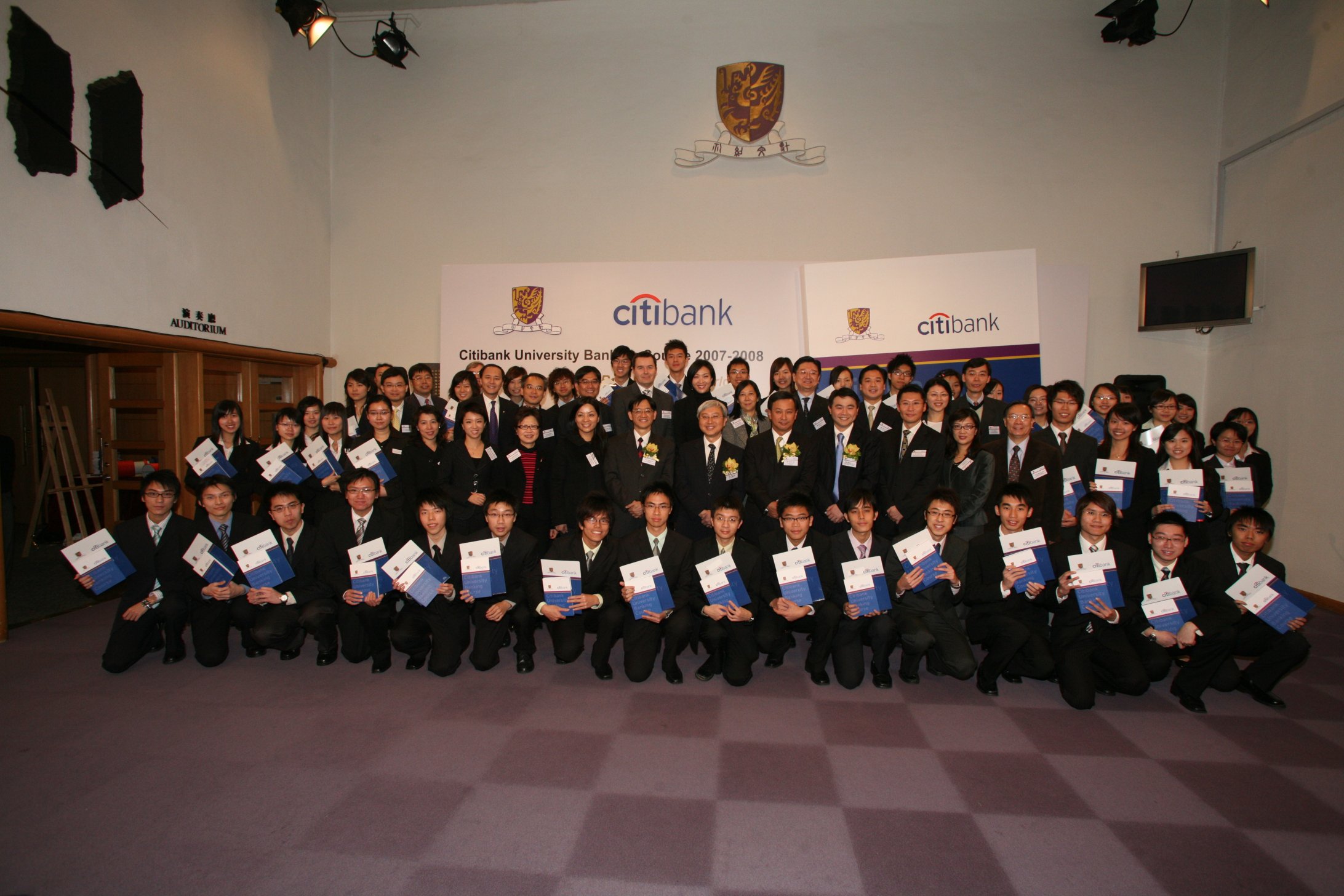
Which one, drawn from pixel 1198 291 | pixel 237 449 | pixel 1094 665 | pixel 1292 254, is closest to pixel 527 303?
pixel 237 449

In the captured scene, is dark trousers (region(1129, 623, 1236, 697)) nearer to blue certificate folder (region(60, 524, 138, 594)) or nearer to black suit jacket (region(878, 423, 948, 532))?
black suit jacket (region(878, 423, 948, 532))

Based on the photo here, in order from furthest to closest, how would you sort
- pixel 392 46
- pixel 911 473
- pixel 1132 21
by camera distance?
pixel 392 46
pixel 1132 21
pixel 911 473

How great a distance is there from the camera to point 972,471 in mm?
4570

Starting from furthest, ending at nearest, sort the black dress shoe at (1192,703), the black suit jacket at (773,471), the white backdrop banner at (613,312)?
the white backdrop banner at (613,312) < the black suit jacket at (773,471) < the black dress shoe at (1192,703)

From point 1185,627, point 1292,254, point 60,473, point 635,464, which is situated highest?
point 1292,254

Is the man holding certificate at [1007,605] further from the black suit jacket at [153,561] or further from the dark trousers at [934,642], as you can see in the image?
the black suit jacket at [153,561]

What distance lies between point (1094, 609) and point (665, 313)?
15.8 feet

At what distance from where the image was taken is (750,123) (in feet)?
24.7

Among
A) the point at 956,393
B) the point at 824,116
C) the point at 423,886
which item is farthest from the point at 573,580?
the point at 824,116

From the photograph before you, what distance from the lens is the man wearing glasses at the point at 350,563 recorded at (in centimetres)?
402

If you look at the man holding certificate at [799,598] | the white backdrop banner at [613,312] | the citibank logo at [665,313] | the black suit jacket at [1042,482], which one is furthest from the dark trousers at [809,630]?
the citibank logo at [665,313]

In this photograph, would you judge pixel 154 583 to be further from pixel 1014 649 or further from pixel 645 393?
pixel 1014 649

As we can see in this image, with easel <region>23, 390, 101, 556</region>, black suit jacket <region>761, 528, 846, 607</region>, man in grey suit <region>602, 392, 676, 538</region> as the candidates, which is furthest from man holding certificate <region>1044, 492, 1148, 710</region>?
easel <region>23, 390, 101, 556</region>

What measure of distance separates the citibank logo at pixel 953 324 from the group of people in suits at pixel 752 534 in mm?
1342
